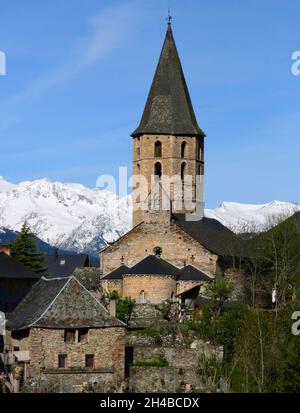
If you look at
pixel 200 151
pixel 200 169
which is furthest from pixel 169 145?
pixel 200 169

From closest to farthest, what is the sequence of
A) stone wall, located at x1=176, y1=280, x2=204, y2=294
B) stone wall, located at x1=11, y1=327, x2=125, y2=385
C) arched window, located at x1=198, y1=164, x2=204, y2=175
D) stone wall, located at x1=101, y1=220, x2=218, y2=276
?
1. stone wall, located at x1=11, y1=327, x2=125, y2=385
2. stone wall, located at x1=176, y1=280, x2=204, y2=294
3. stone wall, located at x1=101, y1=220, x2=218, y2=276
4. arched window, located at x1=198, y1=164, x2=204, y2=175

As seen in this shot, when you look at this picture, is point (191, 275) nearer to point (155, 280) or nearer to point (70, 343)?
point (155, 280)

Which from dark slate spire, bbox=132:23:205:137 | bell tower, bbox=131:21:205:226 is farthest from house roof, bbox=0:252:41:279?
dark slate spire, bbox=132:23:205:137

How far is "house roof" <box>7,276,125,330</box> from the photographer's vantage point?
55.1 m

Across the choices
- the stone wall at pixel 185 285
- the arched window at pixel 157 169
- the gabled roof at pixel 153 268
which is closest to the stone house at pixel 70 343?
the gabled roof at pixel 153 268

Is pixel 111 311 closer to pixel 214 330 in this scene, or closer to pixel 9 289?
pixel 214 330

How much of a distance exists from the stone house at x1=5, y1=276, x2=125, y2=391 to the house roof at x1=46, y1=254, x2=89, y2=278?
69.0 metres

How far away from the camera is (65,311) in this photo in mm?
55875

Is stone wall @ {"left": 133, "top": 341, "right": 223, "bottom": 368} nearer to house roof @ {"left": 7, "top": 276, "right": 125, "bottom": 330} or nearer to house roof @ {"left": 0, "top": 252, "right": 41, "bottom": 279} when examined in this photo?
house roof @ {"left": 7, "top": 276, "right": 125, "bottom": 330}

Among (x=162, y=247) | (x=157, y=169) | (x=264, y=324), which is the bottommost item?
(x=264, y=324)

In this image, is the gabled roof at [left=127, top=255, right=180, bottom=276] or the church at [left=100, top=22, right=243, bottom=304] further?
the church at [left=100, top=22, right=243, bottom=304]

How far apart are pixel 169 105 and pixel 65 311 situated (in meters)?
37.9

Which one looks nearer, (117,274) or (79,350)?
(79,350)

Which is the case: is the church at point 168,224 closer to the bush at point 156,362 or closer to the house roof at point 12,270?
the house roof at point 12,270
